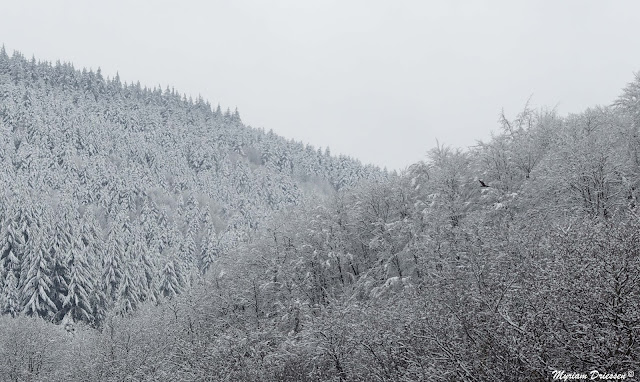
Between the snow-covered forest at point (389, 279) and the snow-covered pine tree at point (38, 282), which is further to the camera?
the snow-covered pine tree at point (38, 282)

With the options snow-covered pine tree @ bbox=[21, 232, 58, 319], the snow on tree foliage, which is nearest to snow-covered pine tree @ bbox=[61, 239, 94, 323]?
the snow on tree foliage

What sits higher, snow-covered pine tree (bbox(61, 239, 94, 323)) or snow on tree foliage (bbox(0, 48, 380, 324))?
snow on tree foliage (bbox(0, 48, 380, 324))

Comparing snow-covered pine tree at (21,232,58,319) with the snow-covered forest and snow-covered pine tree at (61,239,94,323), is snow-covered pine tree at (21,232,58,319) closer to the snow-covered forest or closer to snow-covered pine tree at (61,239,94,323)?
the snow-covered forest

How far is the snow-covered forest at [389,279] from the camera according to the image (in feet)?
46.6

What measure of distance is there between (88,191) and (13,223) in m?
44.2

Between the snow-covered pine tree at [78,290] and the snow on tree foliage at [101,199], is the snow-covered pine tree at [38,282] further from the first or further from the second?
the snow-covered pine tree at [78,290]

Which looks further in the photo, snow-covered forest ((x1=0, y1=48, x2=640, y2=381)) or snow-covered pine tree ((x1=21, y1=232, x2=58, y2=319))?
snow-covered pine tree ((x1=21, y1=232, x2=58, y2=319))

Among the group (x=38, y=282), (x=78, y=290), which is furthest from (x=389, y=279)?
(x=38, y=282)

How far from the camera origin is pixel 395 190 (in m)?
44.8

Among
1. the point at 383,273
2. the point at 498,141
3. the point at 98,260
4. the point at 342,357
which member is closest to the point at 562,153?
the point at 498,141

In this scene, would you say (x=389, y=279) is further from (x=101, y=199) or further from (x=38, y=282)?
(x=101, y=199)

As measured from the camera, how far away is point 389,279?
33.8 meters

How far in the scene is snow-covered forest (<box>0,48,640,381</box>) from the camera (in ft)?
46.6

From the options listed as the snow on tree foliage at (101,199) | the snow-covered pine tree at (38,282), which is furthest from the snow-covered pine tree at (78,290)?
the snow-covered pine tree at (38,282)
